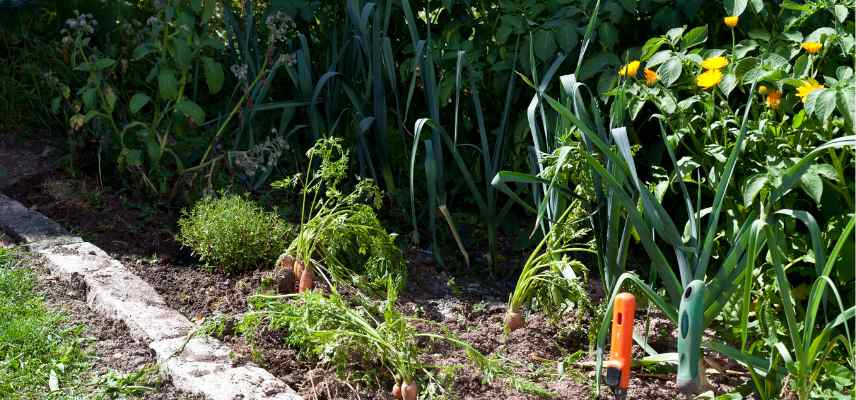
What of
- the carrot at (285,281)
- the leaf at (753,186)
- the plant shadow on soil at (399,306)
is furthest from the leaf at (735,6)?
the carrot at (285,281)

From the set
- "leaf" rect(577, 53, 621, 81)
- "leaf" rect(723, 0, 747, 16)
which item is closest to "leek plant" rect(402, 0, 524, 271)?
"leaf" rect(577, 53, 621, 81)

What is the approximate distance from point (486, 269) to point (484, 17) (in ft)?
3.23

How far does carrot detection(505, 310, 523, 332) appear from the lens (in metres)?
3.12

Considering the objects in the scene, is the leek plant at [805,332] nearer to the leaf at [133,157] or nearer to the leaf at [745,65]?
the leaf at [745,65]

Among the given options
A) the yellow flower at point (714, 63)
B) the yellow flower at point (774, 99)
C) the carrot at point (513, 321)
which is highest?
the yellow flower at point (714, 63)

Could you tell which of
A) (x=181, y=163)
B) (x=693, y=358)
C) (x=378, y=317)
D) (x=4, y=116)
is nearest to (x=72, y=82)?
→ (x=4, y=116)

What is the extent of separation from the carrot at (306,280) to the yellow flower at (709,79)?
1.34 meters

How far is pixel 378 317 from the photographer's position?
123 inches

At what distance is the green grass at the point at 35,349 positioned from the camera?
281 centimetres

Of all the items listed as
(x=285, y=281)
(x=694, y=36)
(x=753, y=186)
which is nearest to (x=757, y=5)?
(x=694, y=36)

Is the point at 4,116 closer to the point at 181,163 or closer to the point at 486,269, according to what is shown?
the point at 181,163

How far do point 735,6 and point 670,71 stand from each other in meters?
0.41

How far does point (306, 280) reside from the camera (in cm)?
321

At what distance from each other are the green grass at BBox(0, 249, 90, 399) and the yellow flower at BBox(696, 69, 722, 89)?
1935 millimetres
